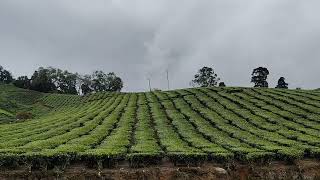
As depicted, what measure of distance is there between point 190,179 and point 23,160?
875 centimetres

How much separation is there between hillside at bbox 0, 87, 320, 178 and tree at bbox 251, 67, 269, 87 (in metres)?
78.0

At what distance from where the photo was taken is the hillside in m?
26.4

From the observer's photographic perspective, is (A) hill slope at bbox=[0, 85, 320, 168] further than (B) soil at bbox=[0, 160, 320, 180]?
Yes

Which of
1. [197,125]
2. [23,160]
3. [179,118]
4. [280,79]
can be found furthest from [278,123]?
[280,79]

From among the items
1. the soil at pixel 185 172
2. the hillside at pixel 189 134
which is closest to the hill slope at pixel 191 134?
the hillside at pixel 189 134

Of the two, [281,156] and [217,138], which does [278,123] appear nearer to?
[217,138]

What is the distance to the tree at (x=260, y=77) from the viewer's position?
152 m

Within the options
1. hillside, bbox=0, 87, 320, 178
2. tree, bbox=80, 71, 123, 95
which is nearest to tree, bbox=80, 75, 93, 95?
tree, bbox=80, 71, 123, 95

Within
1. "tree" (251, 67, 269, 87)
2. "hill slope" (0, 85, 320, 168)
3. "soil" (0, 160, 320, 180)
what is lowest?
"soil" (0, 160, 320, 180)

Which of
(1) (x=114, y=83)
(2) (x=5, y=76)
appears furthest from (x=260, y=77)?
(2) (x=5, y=76)

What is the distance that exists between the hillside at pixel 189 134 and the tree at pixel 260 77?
7799 centimetres

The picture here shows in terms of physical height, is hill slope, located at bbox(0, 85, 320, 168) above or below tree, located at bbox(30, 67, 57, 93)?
below

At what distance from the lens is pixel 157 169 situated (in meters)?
25.5

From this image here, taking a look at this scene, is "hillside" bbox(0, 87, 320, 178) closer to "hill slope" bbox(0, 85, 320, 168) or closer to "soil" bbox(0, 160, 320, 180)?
"hill slope" bbox(0, 85, 320, 168)
